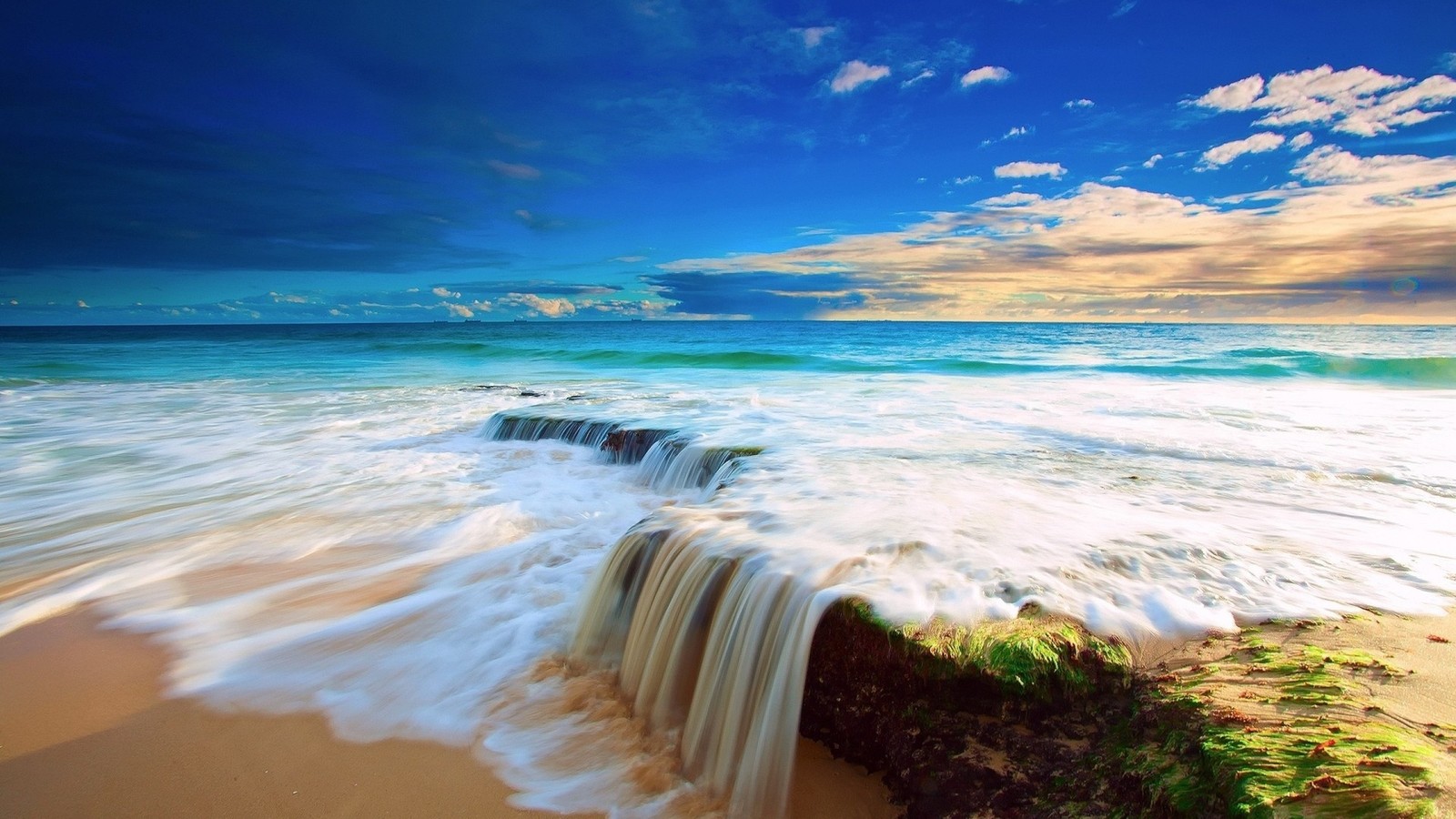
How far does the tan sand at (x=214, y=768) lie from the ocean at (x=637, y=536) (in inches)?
6.9

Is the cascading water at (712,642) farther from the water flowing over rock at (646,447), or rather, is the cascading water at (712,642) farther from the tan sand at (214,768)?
the water flowing over rock at (646,447)

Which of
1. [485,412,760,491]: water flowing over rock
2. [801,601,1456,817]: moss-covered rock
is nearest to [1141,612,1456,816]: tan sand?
[801,601,1456,817]: moss-covered rock


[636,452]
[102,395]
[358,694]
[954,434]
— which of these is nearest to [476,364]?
[102,395]

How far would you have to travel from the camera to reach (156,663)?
13.2 feet

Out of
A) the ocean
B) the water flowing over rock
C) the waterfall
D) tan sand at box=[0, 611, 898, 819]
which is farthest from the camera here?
the water flowing over rock

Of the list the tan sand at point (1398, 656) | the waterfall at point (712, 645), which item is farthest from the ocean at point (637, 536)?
the tan sand at point (1398, 656)

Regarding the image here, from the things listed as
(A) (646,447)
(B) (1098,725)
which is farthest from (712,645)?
(A) (646,447)

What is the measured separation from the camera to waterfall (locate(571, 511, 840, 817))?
297cm

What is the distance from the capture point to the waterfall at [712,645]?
2969 mm

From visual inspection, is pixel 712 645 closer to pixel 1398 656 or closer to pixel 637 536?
pixel 637 536

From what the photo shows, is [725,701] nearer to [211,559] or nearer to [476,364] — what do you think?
[211,559]

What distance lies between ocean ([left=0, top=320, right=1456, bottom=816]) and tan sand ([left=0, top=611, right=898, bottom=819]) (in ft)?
0.57

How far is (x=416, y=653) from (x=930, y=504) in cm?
347

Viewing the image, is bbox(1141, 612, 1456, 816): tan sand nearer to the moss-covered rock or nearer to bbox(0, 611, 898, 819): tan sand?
the moss-covered rock
